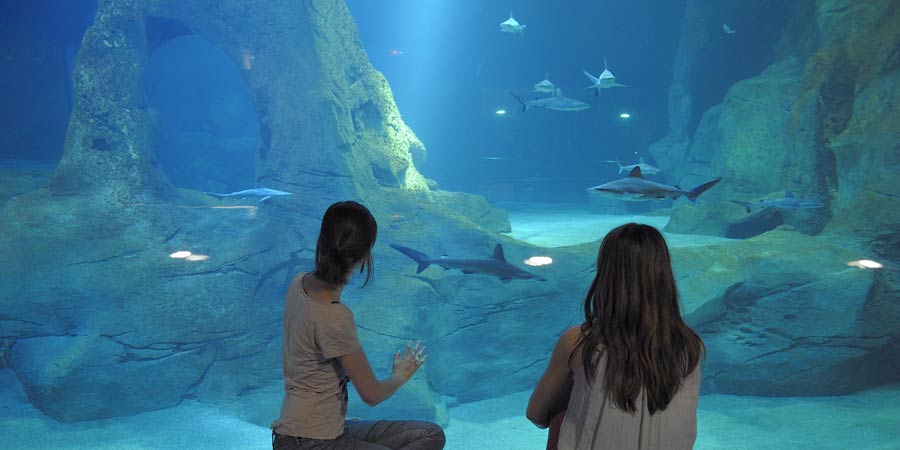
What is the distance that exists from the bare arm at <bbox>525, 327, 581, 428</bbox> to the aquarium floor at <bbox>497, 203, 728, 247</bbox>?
6.75 metres

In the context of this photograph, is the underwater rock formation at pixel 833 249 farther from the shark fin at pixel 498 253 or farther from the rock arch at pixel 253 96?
the rock arch at pixel 253 96

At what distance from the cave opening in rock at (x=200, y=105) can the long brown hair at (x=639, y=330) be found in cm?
2313

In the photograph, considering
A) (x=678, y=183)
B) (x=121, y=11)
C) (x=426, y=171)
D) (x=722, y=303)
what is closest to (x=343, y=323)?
(x=722, y=303)

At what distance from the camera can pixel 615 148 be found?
24188 millimetres

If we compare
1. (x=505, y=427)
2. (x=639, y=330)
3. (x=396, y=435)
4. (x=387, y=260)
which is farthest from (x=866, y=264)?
(x=396, y=435)

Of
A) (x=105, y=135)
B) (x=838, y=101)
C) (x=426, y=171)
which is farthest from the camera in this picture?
(x=426, y=171)

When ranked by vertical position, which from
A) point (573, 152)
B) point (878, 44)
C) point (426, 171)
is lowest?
point (426, 171)

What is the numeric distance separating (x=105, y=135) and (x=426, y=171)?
26.4 meters

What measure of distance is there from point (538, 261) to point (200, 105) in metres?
23.7

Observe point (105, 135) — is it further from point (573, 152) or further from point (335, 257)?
point (573, 152)

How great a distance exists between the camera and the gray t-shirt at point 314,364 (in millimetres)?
1780

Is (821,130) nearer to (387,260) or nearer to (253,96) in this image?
(387,260)

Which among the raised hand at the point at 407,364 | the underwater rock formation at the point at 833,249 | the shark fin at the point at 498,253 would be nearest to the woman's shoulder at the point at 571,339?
the raised hand at the point at 407,364

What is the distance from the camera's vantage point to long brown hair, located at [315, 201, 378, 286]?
184cm
